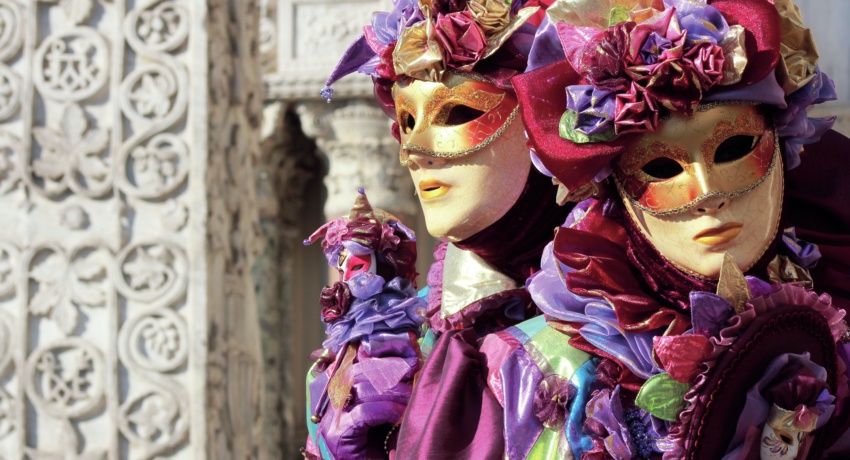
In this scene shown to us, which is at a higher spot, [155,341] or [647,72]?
[647,72]

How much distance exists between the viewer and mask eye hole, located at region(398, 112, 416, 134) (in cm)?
268

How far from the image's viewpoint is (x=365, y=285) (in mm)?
2816

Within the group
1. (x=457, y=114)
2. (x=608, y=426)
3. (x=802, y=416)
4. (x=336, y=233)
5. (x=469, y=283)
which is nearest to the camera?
(x=802, y=416)

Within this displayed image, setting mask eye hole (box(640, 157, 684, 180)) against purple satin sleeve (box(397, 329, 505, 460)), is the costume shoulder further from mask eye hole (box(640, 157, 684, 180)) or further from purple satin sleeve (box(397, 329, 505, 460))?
mask eye hole (box(640, 157, 684, 180))

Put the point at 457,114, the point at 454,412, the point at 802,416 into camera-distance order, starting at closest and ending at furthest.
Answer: the point at 802,416
the point at 454,412
the point at 457,114

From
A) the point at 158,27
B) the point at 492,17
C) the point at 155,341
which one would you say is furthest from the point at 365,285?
the point at 158,27

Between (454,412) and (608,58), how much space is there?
645 millimetres

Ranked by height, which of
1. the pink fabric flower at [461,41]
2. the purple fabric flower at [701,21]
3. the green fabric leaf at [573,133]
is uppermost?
the purple fabric flower at [701,21]

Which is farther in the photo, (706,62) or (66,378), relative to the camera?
(66,378)

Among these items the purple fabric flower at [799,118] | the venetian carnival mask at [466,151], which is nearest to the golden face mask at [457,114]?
the venetian carnival mask at [466,151]

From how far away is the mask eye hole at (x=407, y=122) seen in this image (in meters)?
2.68

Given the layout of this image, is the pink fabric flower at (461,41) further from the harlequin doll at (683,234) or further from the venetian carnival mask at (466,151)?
the harlequin doll at (683,234)

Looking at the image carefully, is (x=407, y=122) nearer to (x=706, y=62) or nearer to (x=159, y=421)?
(x=706, y=62)

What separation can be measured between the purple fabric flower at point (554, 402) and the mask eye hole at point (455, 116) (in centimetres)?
50
